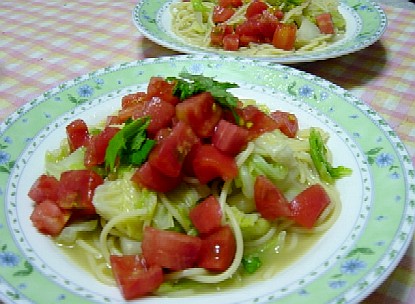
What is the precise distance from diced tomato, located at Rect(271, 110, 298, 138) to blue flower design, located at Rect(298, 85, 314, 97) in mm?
160

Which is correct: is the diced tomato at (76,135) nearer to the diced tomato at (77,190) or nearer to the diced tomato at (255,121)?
the diced tomato at (77,190)

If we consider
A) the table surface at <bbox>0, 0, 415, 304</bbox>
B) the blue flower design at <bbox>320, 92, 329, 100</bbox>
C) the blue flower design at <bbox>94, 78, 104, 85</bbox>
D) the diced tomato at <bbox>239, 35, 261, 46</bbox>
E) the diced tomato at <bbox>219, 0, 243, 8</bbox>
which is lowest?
the table surface at <bbox>0, 0, 415, 304</bbox>

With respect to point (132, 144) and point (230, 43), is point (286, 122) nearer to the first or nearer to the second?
point (132, 144)

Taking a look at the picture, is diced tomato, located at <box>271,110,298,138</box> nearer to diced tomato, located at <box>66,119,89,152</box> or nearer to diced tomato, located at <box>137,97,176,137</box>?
diced tomato, located at <box>137,97,176,137</box>

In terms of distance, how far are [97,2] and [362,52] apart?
203 cm

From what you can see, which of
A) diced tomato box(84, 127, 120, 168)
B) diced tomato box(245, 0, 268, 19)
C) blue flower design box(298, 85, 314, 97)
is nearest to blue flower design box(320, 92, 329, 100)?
blue flower design box(298, 85, 314, 97)

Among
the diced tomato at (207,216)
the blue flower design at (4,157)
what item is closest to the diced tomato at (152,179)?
the diced tomato at (207,216)

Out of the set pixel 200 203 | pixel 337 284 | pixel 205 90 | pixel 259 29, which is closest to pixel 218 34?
pixel 259 29

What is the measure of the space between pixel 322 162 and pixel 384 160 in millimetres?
242

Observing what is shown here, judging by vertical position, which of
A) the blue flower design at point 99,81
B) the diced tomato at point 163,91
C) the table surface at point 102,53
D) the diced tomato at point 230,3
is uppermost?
the diced tomato at point 163,91

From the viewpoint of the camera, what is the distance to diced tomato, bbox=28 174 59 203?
5.93 ft

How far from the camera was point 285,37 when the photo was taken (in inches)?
122

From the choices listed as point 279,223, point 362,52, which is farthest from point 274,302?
point 362,52

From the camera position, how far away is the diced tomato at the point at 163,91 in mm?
1889
